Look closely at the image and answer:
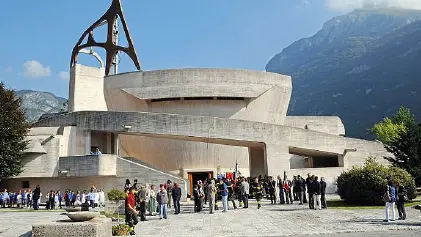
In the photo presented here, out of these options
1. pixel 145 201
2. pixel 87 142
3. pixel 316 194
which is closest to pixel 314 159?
pixel 316 194

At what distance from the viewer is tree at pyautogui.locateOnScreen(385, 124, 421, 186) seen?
2348cm

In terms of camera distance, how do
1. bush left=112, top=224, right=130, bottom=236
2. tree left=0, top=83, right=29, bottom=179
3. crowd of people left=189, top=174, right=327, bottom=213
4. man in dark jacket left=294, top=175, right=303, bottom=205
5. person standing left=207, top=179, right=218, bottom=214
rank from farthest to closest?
tree left=0, top=83, right=29, bottom=179 → man in dark jacket left=294, top=175, right=303, bottom=205 → crowd of people left=189, top=174, right=327, bottom=213 → person standing left=207, top=179, right=218, bottom=214 → bush left=112, top=224, right=130, bottom=236

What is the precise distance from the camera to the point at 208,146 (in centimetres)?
3030

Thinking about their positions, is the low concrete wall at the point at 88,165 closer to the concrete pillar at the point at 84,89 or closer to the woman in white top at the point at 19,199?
the woman in white top at the point at 19,199

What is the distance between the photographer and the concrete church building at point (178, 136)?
83.5 feet

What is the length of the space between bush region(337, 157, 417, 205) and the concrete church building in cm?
827

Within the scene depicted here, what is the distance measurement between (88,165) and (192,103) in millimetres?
10163

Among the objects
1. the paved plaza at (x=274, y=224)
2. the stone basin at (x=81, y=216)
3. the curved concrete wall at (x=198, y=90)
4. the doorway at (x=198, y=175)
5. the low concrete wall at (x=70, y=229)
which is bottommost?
the paved plaza at (x=274, y=224)

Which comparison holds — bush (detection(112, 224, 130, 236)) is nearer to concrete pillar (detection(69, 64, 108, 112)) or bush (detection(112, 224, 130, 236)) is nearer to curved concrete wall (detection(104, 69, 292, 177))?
curved concrete wall (detection(104, 69, 292, 177))

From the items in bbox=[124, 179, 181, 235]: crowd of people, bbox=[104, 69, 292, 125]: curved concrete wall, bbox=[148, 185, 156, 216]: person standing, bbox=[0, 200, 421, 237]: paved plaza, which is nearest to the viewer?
bbox=[0, 200, 421, 237]: paved plaza

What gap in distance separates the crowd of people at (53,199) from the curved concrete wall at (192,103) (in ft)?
23.4

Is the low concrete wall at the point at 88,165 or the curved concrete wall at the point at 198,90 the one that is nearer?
the low concrete wall at the point at 88,165

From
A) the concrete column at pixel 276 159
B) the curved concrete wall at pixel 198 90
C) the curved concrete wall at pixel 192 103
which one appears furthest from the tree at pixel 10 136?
the concrete column at pixel 276 159

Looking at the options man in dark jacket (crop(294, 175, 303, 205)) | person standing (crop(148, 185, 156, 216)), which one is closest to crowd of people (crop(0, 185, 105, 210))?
person standing (crop(148, 185, 156, 216))
